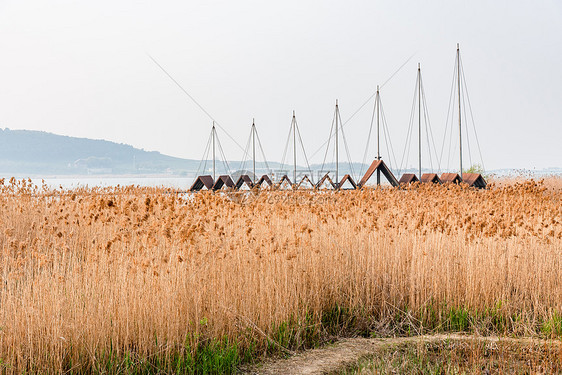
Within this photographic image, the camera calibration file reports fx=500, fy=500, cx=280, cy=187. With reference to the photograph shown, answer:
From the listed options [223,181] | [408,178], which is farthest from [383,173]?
[223,181]

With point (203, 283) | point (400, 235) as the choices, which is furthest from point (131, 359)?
point (400, 235)

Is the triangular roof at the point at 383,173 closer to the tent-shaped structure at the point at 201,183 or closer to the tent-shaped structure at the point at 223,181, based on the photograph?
the tent-shaped structure at the point at 223,181

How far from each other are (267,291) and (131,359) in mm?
1117

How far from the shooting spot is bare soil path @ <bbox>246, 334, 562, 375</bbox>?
353cm

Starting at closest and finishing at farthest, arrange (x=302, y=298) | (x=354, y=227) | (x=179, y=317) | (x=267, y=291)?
(x=179, y=317) → (x=267, y=291) → (x=302, y=298) → (x=354, y=227)

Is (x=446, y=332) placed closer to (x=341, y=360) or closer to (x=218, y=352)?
(x=341, y=360)

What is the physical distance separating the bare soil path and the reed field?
14cm

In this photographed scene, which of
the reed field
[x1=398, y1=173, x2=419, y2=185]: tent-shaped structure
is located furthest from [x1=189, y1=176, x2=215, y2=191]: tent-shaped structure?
the reed field

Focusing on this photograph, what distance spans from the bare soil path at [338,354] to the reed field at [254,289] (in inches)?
5.6

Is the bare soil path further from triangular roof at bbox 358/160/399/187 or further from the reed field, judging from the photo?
triangular roof at bbox 358/160/399/187

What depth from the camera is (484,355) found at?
3797 millimetres

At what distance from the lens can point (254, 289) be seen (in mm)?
4145

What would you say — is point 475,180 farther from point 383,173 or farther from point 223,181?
point 223,181

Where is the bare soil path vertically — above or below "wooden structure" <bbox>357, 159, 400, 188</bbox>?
below
